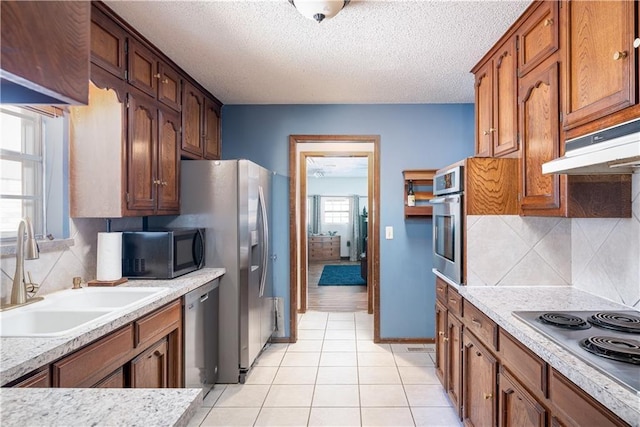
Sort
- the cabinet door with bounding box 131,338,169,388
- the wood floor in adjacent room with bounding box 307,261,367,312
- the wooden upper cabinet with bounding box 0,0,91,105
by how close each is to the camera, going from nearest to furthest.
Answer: the wooden upper cabinet with bounding box 0,0,91,105 → the cabinet door with bounding box 131,338,169,388 → the wood floor in adjacent room with bounding box 307,261,367,312

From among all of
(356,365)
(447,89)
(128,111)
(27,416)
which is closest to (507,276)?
(356,365)

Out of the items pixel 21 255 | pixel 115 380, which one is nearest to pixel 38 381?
pixel 115 380

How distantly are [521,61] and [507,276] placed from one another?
1.22m

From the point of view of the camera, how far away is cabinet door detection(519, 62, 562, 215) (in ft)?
5.47

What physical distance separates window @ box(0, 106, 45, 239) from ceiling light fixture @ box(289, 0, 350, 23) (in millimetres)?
1531

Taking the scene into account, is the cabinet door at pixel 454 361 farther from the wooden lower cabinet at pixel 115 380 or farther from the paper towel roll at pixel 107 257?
the paper towel roll at pixel 107 257

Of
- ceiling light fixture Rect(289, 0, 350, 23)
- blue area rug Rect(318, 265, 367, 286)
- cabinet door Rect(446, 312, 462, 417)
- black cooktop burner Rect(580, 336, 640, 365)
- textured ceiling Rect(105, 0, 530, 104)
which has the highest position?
textured ceiling Rect(105, 0, 530, 104)

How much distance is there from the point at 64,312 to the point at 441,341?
2336mm

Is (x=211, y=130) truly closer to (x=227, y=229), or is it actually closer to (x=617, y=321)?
(x=227, y=229)

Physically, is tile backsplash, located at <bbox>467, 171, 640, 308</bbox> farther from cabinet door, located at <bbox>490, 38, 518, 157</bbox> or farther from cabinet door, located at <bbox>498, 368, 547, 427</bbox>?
cabinet door, located at <bbox>498, 368, 547, 427</bbox>

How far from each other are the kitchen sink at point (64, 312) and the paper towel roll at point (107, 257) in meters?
0.14

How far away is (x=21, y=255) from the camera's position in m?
1.61

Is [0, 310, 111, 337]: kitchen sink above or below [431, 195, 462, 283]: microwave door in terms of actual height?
below

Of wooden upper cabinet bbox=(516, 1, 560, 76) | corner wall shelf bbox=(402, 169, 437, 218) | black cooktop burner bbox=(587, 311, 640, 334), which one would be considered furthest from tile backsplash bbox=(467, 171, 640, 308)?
corner wall shelf bbox=(402, 169, 437, 218)
